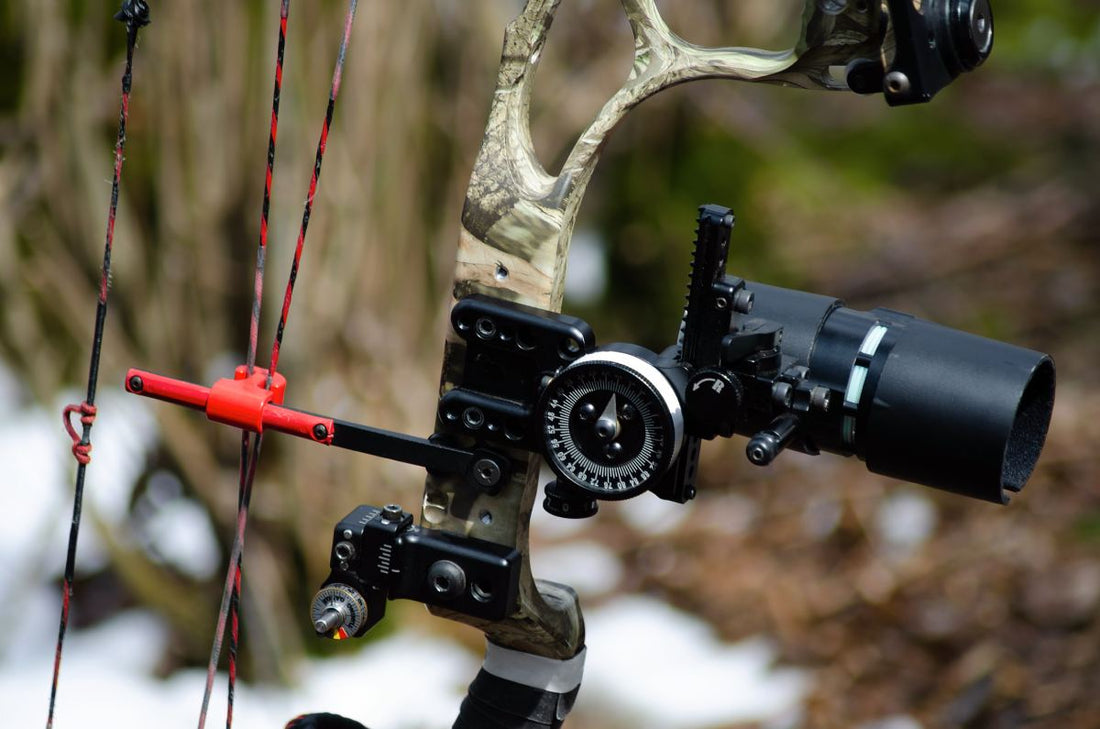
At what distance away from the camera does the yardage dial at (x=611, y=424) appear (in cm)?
106

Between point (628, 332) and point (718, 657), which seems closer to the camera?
point (718, 657)

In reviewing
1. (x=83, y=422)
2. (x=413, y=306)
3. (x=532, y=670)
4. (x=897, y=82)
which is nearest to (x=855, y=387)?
(x=897, y=82)

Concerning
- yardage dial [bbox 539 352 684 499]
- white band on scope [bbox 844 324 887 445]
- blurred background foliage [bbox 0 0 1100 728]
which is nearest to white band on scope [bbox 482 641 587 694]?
yardage dial [bbox 539 352 684 499]

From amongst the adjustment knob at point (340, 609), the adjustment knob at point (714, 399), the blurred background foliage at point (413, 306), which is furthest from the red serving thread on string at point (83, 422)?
the blurred background foliage at point (413, 306)

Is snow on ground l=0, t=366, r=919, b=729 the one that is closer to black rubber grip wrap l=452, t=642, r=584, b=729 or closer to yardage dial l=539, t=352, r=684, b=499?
black rubber grip wrap l=452, t=642, r=584, b=729

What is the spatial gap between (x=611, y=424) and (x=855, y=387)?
222 mm

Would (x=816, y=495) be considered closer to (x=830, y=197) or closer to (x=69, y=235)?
(x=830, y=197)

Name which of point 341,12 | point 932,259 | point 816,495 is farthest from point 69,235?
point 932,259

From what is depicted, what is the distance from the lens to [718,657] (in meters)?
2.84

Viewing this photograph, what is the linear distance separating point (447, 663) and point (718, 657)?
1.91 ft

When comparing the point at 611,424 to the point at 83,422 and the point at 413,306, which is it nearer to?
the point at 83,422

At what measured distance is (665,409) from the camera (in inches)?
41.7

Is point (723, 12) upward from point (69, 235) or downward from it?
upward

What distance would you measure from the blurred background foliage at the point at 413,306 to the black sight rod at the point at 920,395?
1.38 metres
